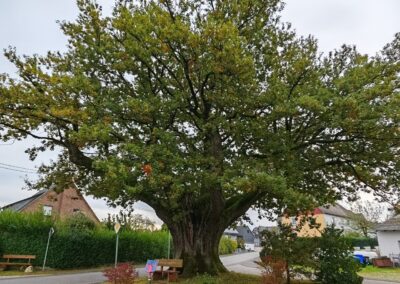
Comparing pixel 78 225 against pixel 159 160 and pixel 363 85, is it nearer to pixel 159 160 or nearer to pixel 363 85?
pixel 159 160

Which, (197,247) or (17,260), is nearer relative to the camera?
(197,247)

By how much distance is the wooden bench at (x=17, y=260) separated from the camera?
1917 centimetres

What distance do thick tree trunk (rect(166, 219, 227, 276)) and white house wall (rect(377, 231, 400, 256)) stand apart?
18196mm

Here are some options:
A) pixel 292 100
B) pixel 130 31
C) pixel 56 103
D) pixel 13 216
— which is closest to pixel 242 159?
pixel 292 100

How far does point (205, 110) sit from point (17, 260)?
1533 cm

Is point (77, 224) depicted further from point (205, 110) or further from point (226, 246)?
point (226, 246)

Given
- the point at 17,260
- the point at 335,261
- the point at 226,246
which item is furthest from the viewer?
the point at 226,246

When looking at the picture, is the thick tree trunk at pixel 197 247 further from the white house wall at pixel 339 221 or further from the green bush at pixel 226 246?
the white house wall at pixel 339 221

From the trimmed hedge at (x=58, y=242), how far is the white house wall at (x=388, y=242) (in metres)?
20.6

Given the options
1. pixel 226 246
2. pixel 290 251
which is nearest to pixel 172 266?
pixel 290 251

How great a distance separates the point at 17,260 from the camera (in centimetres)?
2038

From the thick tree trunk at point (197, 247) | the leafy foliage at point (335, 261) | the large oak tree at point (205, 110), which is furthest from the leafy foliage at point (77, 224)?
the leafy foliage at point (335, 261)

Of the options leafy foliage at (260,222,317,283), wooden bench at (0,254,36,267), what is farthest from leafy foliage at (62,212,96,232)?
leafy foliage at (260,222,317,283)

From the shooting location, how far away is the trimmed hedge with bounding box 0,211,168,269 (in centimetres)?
2073
